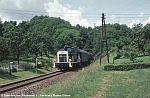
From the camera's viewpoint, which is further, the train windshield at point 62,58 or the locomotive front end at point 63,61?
the train windshield at point 62,58

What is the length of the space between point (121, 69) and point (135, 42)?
46701mm

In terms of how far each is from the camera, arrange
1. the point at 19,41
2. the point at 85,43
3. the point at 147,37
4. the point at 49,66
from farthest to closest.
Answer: the point at 85,43, the point at 147,37, the point at 49,66, the point at 19,41

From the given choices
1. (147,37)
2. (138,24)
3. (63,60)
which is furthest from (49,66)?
(138,24)

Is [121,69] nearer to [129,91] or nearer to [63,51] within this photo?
[63,51]

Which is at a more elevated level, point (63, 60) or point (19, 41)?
point (19, 41)

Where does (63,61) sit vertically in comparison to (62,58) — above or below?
below

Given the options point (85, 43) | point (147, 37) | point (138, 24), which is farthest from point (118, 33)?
point (147, 37)

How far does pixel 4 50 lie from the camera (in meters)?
43.1

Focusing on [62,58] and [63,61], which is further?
[62,58]

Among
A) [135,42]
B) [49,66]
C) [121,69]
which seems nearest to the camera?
[121,69]

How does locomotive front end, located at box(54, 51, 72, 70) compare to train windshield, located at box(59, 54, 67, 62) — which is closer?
locomotive front end, located at box(54, 51, 72, 70)

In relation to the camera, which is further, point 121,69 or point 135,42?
point 135,42

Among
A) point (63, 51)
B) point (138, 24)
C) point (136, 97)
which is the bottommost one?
Result: point (136, 97)

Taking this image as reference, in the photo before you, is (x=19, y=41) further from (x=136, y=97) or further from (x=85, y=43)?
(x=85, y=43)
